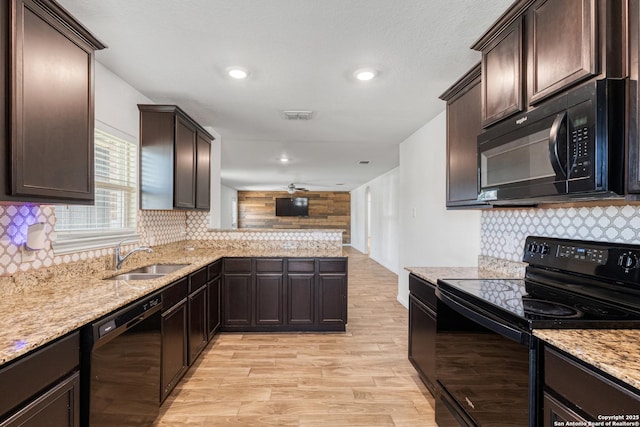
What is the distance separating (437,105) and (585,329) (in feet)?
8.03

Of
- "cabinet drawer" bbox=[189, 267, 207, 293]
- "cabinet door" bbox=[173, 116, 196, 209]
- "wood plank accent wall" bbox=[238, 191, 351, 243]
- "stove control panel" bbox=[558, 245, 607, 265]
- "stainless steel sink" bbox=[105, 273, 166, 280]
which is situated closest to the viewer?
"stove control panel" bbox=[558, 245, 607, 265]

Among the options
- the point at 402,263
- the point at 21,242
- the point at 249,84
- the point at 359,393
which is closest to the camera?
the point at 21,242

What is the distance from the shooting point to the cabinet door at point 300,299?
135 inches

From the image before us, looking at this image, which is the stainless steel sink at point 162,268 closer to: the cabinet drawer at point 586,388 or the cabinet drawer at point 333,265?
the cabinet drawer at point 333,265

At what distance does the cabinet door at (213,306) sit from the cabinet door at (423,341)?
1846 millimetres

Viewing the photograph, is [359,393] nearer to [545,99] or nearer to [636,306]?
[636,306]

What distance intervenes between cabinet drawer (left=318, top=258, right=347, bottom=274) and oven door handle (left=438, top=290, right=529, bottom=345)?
1.69 metres

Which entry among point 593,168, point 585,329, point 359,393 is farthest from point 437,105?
Answer: point 359,393

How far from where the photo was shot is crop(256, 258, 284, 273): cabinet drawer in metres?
3.40

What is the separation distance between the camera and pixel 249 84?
259 centimetres

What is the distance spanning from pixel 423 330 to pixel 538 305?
3.38 ft

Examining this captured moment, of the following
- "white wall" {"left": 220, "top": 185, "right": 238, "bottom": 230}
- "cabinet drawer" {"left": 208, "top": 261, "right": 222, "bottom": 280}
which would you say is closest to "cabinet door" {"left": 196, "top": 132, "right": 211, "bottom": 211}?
"cabinet drawer" {"left": 208, "top": 261, "right": 222, "bottom": 280}

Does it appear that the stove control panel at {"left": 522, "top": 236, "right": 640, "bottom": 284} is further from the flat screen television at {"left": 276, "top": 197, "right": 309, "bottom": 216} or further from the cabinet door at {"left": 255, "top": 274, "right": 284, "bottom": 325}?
the flat screen television at {"left": 276, "top": 197, "right": 309, "bottom": 216}

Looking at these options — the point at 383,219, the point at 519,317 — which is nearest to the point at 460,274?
the point at 519,317
